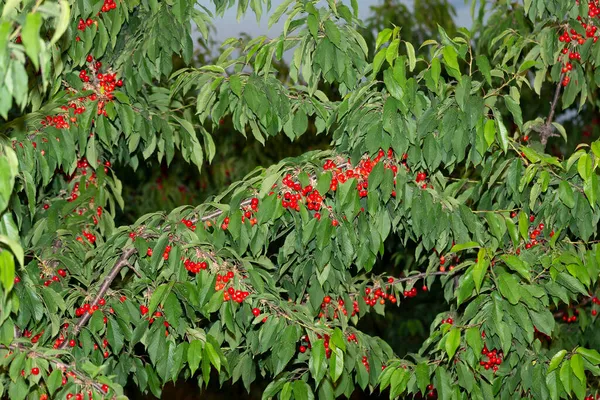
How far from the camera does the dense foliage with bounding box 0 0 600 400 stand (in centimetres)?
316

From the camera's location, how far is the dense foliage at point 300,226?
3.16 metres

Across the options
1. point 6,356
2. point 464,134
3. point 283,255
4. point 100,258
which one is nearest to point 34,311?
point 6,356

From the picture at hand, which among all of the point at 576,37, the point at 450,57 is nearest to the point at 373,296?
the point at 450,57

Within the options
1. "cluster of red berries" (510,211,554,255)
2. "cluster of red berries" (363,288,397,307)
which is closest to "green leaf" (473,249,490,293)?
"cluster of red berries" (510,211,554,255)

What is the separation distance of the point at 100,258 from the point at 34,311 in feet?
1.97

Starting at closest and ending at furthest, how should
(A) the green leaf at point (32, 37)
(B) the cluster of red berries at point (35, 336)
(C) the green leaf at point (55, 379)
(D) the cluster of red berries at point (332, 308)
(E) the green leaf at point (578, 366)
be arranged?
(A) the green leaf at point (32, 37) → (C) the green leaf at point (55, 379) → (E) the green leaf at point (578, 366) → (B) the cluster of red berries at point (35, 336) → (D) the cluster of red berries at point (332, 308)

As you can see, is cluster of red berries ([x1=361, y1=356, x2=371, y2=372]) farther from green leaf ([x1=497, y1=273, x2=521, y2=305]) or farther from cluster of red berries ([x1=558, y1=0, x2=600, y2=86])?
cluster of red berries ([x1=558, y1=0, x2=600, y2=86])

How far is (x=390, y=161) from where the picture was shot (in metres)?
3.30

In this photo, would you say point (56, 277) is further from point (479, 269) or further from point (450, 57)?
point (450, 57)

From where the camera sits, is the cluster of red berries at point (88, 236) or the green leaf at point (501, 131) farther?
the cluster of red berries at point (88, 236)

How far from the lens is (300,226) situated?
335cm

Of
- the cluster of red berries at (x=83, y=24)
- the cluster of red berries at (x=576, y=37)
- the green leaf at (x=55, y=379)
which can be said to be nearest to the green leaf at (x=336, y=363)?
the green leaf at (x=55, y=379)

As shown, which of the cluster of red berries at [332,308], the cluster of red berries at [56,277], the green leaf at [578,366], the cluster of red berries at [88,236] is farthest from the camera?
the cluster of red berries at [88,236]

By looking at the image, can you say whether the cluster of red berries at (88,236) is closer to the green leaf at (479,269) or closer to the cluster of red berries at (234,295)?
the cluster of red berries at (234,295)
